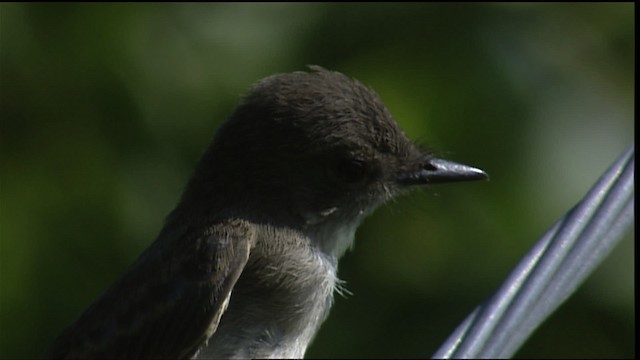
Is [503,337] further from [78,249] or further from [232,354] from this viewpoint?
[78,249]

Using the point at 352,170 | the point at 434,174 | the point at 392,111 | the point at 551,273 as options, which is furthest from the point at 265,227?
the point at 551,273

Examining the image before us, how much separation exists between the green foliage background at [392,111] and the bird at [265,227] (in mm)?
562

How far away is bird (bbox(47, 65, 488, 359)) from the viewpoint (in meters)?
4.82

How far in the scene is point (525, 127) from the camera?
5.95 meters

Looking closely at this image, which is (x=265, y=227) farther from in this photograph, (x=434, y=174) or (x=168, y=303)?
(x=434, y=174)

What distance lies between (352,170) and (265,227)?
0.44 m

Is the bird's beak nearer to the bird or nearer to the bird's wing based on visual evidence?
the bird

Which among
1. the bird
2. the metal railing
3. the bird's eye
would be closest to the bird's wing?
the bird

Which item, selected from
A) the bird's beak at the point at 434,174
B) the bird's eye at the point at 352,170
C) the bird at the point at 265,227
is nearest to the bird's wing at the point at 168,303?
the bird at the point at 265,227

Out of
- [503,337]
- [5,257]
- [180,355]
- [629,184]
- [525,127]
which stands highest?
[629,184]

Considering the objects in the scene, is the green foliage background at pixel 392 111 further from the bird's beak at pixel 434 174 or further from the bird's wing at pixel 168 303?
the bird's wing at pixel 168 303

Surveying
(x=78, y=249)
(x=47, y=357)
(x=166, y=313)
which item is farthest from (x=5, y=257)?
(x=166, y=313)

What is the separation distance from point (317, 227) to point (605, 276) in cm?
143

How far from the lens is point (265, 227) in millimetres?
5145
